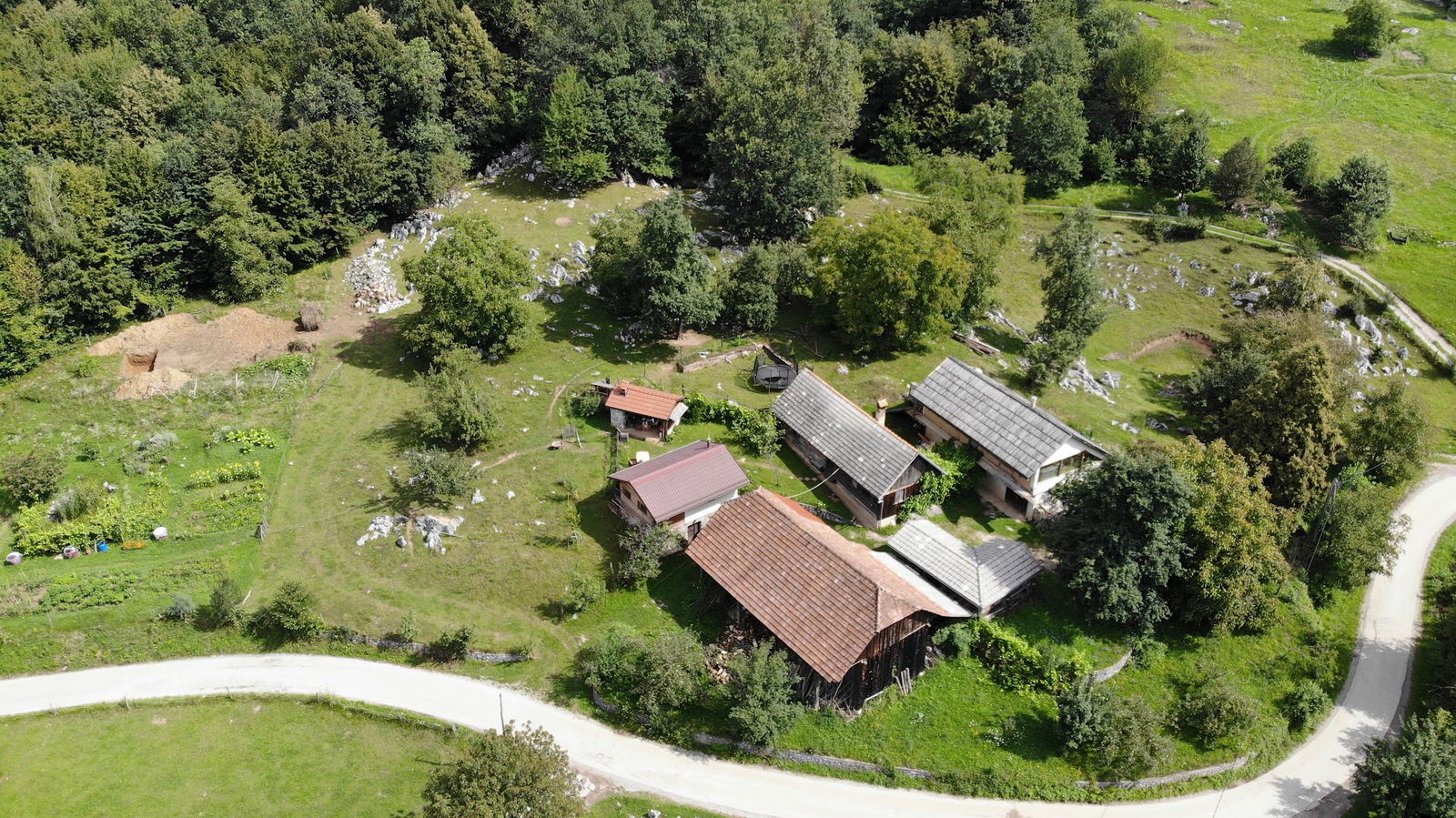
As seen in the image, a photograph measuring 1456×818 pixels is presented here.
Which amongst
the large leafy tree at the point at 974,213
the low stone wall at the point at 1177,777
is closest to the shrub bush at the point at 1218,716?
the low stone wall at the point at 1177,777

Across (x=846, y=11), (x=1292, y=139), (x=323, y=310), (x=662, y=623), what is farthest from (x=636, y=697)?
(x=1292, y=139)

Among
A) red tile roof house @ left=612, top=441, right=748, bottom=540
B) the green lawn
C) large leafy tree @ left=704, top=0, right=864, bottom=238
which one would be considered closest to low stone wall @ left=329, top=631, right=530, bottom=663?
the green lawn

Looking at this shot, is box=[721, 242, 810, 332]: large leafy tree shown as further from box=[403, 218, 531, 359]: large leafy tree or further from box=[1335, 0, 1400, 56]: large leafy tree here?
box=[1335, 0, 1400, 56]: large leafy tree

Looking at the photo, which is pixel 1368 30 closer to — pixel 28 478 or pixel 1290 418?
pixel 1290 418

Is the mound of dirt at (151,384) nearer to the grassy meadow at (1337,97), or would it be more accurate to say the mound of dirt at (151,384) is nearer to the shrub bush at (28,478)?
the shrub bush at (28,478)

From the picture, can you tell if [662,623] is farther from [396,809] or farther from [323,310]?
[323,310]
